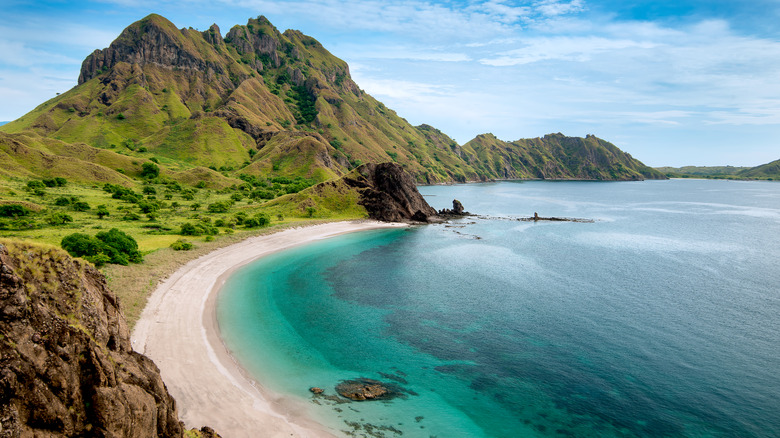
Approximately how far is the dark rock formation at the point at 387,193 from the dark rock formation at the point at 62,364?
4516 inches

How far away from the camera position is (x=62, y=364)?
45.9 ft

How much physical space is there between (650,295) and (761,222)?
129 metres

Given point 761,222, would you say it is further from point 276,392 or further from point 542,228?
point 276,392

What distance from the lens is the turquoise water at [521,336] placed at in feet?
99.1

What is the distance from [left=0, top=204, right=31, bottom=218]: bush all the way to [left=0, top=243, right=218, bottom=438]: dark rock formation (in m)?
74.4

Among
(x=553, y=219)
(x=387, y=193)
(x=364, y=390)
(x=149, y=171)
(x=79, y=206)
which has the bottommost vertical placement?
(x=364, y=390)

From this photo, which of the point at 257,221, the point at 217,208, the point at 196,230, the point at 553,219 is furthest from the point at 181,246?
the point at 553,219

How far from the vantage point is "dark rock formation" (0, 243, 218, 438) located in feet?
41.7

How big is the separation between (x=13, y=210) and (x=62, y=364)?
79.6 m

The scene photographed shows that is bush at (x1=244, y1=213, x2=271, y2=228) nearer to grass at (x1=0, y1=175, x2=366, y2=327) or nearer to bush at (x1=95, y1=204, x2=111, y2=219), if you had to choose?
grass at (x1=0, y1=175, x2=366, y2=327)

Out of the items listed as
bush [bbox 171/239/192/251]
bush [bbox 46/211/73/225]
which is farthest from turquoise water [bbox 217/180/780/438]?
bush [bbox 46/211/73/225]

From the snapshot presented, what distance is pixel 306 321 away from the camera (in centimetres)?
4809

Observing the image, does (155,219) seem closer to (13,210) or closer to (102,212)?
(102,212)

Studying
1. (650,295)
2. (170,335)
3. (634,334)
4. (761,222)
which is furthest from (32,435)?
(761,222)
